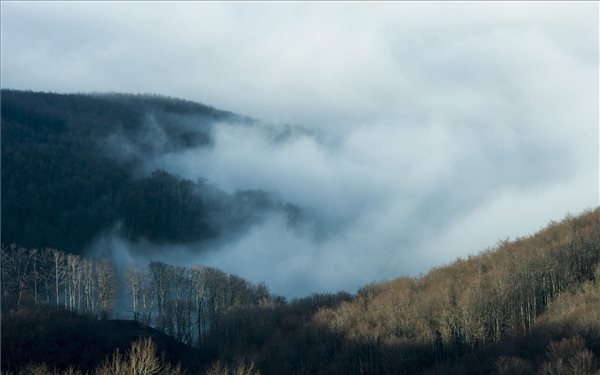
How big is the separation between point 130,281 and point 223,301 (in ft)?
51.1

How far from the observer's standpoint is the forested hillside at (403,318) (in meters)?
71.3

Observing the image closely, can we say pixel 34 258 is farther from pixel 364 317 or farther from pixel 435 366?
pixel 435 366

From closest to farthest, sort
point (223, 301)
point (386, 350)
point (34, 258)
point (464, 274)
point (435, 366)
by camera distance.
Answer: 1. point (435, 366)
2. point (386, 350)
3. point (464, 274)
4. point (223, 301)
5. point (34, 258)

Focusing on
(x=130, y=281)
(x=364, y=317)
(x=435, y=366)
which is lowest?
(x=435, y=366)

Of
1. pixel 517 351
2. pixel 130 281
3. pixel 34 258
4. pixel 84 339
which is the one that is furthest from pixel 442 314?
pixel 34 258

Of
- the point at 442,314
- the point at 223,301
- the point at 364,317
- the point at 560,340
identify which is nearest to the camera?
the point at 560,340

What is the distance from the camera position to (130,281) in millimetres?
122562

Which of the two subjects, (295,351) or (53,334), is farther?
(295,351)

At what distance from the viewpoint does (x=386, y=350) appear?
80.6 meters

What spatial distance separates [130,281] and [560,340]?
74.8 metres

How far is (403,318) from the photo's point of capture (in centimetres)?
8931

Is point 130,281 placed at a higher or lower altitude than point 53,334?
higher

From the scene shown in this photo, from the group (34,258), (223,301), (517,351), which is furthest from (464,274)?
(34,258)

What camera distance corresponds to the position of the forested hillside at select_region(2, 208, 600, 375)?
71312 mm
